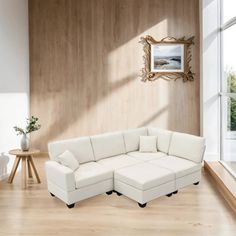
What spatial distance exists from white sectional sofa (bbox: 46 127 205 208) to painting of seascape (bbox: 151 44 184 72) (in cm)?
161

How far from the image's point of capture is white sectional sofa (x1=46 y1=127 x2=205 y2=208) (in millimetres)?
3826

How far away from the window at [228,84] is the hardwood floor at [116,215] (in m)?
1.18

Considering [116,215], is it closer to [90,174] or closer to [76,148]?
[90,174]

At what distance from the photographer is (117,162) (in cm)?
453

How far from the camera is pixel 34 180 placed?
4879mm

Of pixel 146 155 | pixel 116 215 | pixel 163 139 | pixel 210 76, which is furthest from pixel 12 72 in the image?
pixel 210 76

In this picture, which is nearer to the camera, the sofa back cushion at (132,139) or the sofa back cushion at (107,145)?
the sofa back cushion at (107,145)

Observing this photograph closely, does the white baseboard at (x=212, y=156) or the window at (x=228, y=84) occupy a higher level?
the window at (x=228, y=84)

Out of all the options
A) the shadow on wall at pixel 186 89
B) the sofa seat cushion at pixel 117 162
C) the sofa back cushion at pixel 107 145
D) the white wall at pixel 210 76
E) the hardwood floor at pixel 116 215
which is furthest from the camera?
the shadow on wall at pixel 186 89

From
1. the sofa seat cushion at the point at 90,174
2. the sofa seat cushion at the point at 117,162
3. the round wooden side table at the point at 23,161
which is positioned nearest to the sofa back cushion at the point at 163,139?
the sofa seat cushion at the point at 117,162

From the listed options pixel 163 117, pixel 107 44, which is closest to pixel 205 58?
pixel 163 117

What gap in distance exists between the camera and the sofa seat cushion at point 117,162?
14.3 feet

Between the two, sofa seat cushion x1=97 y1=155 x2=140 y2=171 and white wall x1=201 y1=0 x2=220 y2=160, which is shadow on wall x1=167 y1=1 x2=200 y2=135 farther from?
sofa seat cushion x1=97 y1=155 x2=140 y2=171

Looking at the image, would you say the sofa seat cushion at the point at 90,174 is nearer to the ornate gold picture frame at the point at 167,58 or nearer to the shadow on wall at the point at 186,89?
the shadow on wall at the point at 186,89
